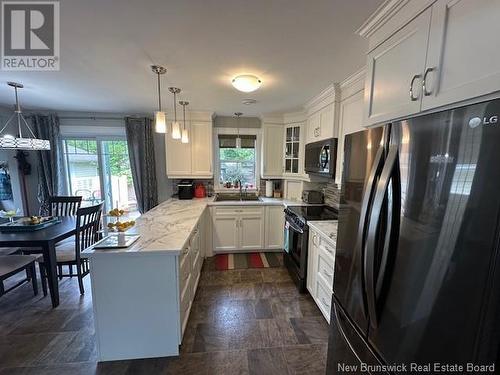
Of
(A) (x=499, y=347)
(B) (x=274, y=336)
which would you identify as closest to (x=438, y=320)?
(A) (x=499, y=347)

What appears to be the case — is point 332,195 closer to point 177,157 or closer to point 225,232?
point 225,232

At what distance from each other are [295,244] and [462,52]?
7.65 feet

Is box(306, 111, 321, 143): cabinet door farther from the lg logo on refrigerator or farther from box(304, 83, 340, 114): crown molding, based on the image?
the lg logo on refrigerator

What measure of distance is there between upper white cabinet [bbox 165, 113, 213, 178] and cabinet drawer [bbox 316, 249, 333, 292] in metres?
2.32

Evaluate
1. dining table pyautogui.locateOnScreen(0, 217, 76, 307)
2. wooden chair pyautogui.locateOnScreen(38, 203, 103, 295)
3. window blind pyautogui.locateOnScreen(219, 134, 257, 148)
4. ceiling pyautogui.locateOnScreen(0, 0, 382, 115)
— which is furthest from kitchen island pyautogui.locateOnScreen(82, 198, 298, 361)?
window blind pyautogui.locateOnScreen(219, 134, 257, 148)

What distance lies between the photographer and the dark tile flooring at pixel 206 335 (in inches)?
65.9

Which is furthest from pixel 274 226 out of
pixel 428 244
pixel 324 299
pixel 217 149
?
pixel 428 244

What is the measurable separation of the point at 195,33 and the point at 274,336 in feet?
8.12

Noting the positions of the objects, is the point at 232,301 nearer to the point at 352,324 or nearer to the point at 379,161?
the point at 352,324

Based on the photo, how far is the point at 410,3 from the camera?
106 cm

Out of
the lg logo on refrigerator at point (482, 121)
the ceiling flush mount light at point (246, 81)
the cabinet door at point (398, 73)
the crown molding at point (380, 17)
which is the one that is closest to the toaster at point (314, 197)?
the ceiling flush mount light at point (246, 81)

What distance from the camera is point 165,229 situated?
6.89ft

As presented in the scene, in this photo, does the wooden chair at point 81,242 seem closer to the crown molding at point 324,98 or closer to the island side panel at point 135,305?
the island side panel at point 135,305

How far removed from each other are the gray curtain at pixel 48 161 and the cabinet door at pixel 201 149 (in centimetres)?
231
